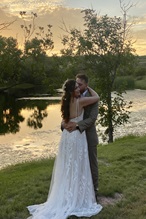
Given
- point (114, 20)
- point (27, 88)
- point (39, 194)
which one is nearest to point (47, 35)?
point (27, 88)

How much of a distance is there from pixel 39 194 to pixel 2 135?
50.6 feet

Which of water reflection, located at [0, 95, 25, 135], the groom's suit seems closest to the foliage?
the groom's suit

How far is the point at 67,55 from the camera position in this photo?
46.0 feet

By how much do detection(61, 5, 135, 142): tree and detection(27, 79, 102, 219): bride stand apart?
8.45 metres

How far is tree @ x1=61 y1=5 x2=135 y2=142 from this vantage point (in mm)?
14008

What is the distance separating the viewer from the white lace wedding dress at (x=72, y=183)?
549cm

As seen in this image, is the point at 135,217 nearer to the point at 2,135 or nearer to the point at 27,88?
the point at 2,135

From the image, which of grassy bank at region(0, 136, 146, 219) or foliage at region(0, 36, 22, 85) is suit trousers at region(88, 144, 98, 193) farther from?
foliage at region(0, 36, 22, 85)

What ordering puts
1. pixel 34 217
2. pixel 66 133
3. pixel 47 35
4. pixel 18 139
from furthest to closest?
1. pixel 47 35
2. pixel 18 139
3. pixel 66 133
4. pixel 34 217

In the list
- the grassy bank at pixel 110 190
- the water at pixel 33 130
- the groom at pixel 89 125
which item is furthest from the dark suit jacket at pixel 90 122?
the water at pixel 33 130

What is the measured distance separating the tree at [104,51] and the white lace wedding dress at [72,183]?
336 inches

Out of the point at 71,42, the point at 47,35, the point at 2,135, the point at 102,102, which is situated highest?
the point at 47,35

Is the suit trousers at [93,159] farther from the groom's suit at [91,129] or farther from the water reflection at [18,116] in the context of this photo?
the water reflection at [18,116]

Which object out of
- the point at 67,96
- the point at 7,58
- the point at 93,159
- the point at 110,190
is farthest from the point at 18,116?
the point at 67,96
